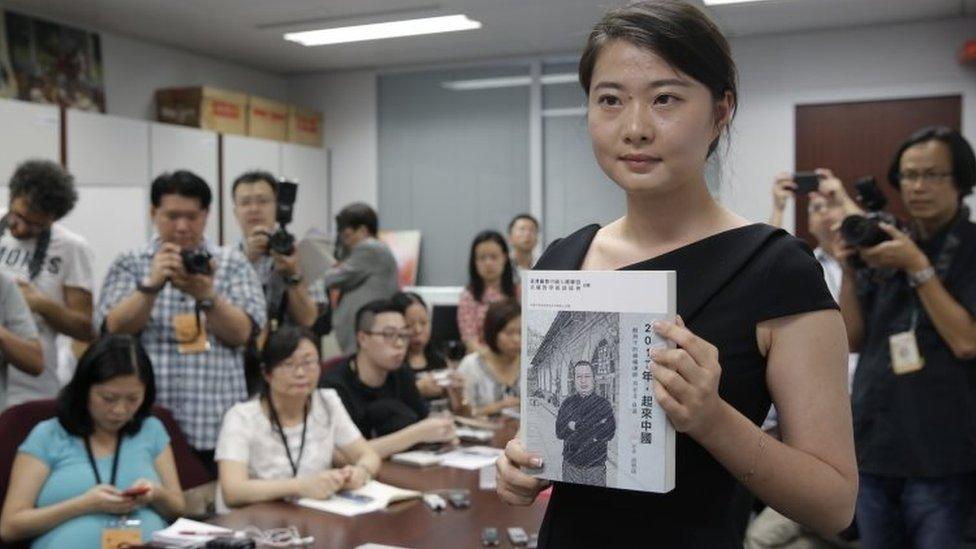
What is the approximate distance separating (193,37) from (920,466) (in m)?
5.44

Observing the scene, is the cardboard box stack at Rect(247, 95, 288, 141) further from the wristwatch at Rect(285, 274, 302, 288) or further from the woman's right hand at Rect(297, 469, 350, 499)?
the woman's right hand at Rect(297, 469, 350, 499)

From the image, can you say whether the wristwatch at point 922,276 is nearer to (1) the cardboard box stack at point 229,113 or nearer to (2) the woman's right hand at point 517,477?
(2) the woman's right hand at point 517,477

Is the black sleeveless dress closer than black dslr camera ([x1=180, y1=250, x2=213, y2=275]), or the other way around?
the black sleeveless dress

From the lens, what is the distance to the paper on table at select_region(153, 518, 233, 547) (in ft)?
6.69

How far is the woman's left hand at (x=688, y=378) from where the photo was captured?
2.60 ft

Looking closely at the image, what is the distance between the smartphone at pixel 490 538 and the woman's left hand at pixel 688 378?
136 centimetres

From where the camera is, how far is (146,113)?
247 inches

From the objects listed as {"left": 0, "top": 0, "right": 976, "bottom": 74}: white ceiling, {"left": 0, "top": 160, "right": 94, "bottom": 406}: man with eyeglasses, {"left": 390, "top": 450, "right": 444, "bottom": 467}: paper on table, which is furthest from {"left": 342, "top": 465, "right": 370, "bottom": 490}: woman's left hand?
{"left": 0, "top": 0, "right": 976, "bottom": 74}: white ceiling

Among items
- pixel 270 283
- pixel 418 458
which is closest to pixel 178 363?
pixel 270 283

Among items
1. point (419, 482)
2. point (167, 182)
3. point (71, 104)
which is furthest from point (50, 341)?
point (71, 104)

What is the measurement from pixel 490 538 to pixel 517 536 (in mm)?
63

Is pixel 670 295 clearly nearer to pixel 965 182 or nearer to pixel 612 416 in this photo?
pixel 612 416

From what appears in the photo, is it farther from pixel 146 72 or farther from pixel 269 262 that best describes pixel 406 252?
pixel 269 262

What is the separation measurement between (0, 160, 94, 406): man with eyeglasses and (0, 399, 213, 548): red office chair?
54cm
